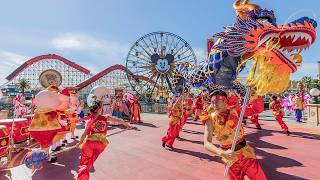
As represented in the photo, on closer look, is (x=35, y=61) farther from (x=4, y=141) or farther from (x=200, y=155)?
(x=200, y=155)

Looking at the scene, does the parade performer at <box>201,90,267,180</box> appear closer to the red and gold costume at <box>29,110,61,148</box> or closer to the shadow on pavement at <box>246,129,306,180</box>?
the shadow on pavement at <box>246,129,306,180</box>

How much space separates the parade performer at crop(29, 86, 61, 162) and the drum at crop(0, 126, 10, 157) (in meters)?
0.61

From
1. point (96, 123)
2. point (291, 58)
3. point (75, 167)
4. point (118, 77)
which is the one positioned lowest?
point (75, 167)

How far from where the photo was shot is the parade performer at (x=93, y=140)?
12.9 feet

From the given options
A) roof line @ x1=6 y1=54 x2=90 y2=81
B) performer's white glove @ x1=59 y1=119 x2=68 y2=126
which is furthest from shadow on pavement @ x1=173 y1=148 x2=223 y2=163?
roof line @ x1=6 y1=54 x2=90 y2=81

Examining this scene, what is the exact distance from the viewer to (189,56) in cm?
3228

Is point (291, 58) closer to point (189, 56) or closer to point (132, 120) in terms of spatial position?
point (132, 120)

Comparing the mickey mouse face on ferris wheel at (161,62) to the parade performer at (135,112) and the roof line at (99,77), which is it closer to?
the roof line at (99,77)

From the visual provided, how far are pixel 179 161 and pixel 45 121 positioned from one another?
3317 millimetres

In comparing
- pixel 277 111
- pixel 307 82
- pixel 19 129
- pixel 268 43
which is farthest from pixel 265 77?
pixel 307 82

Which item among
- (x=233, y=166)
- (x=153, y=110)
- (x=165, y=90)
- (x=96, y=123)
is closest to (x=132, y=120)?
(x=153, y=110)

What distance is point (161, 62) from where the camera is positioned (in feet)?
102

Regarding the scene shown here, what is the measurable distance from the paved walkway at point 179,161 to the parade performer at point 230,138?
173 cm

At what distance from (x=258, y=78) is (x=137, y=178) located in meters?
3.09
